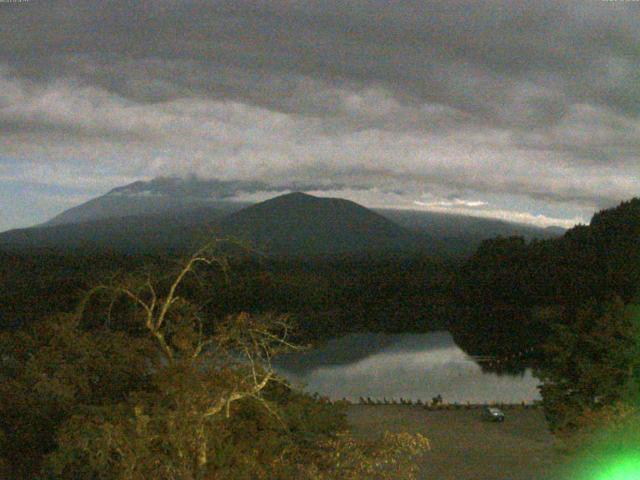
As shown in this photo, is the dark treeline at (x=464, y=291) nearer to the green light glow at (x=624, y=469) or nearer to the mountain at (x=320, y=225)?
the green light glow at (x=624, y=469)

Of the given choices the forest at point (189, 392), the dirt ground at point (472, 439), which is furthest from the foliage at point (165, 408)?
the dirt ground at point (472, 439)

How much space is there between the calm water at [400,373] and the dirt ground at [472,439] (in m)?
6.58

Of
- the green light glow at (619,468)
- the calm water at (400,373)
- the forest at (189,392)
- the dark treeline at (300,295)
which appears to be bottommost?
the calm water at (400,373)

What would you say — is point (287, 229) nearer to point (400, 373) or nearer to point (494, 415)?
point (400, 373)

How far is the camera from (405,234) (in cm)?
16812

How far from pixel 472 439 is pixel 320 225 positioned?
516 feet

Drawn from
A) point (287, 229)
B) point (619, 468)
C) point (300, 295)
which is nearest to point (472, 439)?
point (619, 468)

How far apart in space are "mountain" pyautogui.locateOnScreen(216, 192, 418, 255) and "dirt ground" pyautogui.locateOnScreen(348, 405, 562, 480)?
118738mm

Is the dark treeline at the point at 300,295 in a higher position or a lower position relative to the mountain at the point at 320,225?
lower

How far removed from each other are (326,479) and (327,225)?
166 m

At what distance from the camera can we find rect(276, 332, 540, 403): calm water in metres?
24.8

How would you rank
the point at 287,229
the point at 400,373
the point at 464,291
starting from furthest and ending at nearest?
the point at 287,229 < the point at 464,291 < the point at 400,373

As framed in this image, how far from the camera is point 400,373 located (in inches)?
1174

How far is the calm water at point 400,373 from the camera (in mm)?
24812
